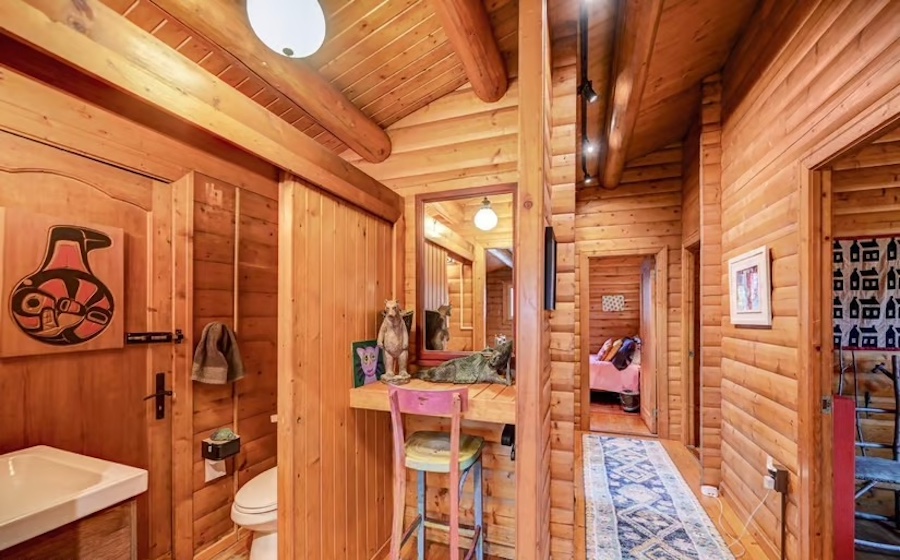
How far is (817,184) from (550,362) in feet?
5.47

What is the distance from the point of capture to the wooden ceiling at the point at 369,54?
1648 millimetres

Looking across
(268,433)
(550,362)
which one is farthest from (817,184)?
(268,433)

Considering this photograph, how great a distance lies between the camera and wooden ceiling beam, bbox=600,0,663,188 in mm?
2012

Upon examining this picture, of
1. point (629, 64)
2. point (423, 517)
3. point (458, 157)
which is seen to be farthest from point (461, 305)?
point (629, 64)

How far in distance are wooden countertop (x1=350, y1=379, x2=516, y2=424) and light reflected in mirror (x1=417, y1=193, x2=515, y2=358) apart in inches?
15.8

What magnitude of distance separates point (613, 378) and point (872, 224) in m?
3.45

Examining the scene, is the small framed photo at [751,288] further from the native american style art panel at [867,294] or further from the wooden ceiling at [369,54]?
the wooden ceiling at [369,54]

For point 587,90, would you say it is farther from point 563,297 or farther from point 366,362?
point 366,362

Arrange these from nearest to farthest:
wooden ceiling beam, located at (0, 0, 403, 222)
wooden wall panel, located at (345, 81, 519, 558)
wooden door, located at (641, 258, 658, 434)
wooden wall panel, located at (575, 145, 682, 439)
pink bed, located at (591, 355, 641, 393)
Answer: wooden ceiling beam, located at (0, 0, 403, 222), wooden wall panel, located at (345, 81, 519, 558), wooden wall panel, located at (575, 145, 682, 439), wooden door, located at (641, 258, 658, 434), pink bed, located at (591, 355, 641, 393)

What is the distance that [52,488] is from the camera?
1.30 metres

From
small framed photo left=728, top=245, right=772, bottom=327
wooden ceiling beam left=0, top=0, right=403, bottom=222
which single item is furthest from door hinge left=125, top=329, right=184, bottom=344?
small framed photo left=728, top=245, right=772, bottom=327

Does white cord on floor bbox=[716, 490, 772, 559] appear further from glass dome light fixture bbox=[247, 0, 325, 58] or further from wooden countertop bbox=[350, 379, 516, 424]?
glass dome light fixture bbox=[247, 0, 325, 58]

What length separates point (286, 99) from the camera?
2.03 m

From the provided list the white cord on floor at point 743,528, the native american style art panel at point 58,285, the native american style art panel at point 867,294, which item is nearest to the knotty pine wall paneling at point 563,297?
the white cord on floor at point 743,528
